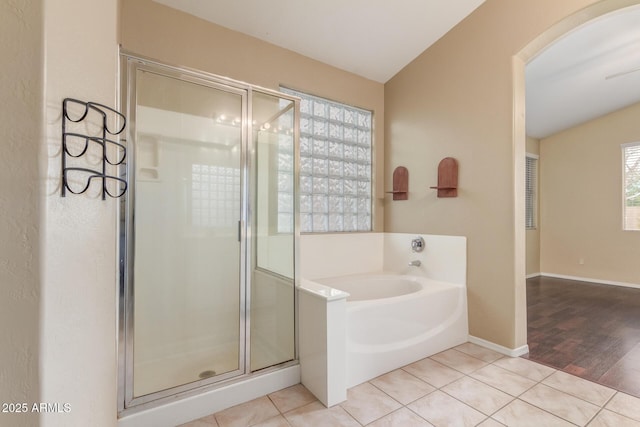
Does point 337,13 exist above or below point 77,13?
above

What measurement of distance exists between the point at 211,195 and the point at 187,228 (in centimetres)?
34

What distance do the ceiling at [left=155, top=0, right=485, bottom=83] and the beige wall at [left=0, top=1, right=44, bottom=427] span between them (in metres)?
1.93

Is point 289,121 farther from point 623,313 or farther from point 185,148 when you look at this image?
point 623,313

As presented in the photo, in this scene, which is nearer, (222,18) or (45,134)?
(45,134)

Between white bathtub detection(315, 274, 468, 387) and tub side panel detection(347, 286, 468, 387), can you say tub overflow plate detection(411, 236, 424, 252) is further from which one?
tub side panel detection(347, 286, 468, 387)

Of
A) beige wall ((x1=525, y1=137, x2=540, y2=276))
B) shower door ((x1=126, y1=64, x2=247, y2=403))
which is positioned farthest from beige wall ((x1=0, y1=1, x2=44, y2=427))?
beige wall ((x1=525, y1=137, x2=540, y2=276))

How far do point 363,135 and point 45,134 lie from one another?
3063 mm

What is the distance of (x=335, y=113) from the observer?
3.22 meters

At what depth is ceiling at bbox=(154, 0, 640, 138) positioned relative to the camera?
235cm

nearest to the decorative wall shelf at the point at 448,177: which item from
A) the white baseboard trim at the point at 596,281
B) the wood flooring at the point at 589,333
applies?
the wood flooring at the point at 589,333

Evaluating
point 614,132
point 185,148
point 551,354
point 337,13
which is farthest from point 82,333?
point 614,132

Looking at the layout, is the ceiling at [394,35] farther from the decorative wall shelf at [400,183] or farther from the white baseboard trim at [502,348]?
the white baseboard trim at [502,348]

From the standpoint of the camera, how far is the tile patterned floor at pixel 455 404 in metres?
1.62

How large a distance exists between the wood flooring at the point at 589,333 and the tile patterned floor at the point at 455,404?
0.21 meters
